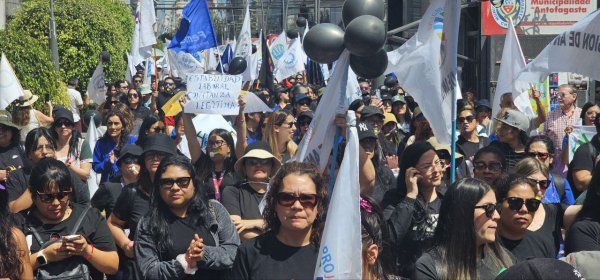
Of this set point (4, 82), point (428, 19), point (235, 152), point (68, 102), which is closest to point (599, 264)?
point (428, 19)

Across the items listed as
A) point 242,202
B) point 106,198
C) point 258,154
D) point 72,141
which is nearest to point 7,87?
point 72,141

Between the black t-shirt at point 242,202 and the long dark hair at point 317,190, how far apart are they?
6.62ft

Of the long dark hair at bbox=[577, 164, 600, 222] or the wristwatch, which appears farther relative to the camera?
the wristwatch

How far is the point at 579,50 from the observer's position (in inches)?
253

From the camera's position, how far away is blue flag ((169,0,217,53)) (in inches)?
587

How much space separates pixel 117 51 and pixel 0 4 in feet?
12.4

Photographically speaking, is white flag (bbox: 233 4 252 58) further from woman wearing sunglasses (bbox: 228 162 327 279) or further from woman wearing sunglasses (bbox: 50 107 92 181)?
woman wearing sunglasses (bbox: 228 162 327 279)

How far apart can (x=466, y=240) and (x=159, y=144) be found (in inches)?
125

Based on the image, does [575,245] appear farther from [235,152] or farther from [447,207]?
[235,152]

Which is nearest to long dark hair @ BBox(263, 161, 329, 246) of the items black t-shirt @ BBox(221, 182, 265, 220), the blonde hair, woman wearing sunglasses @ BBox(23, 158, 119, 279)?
woman wearing sunglasses @ BBox(23, 158, 119, 279)

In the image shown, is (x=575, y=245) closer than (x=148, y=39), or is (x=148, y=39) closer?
(x=575, y=245)

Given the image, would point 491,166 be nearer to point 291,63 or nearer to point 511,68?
point 511,68

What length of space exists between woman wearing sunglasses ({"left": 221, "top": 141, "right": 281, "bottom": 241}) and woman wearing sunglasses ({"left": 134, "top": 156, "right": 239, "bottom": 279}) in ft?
2.09

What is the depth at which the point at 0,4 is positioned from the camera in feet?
104
